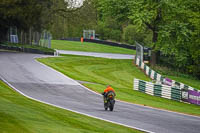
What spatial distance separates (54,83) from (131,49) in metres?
42.1

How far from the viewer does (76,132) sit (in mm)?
13109

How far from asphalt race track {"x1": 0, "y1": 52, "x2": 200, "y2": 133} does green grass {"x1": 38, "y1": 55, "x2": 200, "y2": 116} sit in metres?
1.88

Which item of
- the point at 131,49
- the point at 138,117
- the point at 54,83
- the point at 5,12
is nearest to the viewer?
the point at 138,117

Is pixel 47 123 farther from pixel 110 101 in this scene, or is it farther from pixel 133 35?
pixel 133 35

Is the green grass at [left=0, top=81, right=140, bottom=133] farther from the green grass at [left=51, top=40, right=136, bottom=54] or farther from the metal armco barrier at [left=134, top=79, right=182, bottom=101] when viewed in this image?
the green grass at [left=51, top=40, right=136, bottom=54]

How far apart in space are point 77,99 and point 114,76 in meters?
15.1

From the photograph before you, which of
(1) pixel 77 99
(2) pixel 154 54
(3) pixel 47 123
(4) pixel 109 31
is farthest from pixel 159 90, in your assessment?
(4) pixel 109 31

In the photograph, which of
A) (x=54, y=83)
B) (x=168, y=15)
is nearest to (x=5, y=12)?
(x=168, y=15)

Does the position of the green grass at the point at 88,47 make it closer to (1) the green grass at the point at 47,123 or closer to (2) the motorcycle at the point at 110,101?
(2) the motorcycle at the point at 110,101

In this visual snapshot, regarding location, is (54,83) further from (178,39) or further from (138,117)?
(178,39)

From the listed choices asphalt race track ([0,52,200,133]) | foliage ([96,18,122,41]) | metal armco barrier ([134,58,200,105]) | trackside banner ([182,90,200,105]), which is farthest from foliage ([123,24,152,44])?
trackside banner ([182,90,200,105])

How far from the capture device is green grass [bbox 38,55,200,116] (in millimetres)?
26969

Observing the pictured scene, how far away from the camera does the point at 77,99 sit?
976 inches

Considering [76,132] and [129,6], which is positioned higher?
[129,6]
